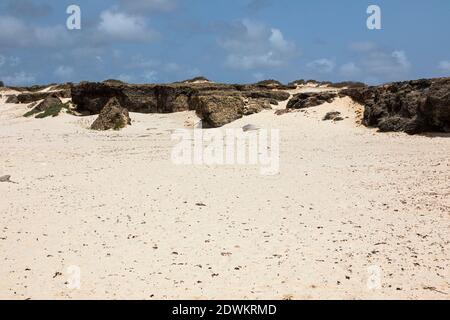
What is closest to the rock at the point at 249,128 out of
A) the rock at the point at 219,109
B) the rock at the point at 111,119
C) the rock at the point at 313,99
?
the rock at the point at 219,109

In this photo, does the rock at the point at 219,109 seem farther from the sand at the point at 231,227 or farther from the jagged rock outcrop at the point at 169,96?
the sand at the point at 231,227

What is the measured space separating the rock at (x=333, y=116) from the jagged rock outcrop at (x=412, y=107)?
1.26m

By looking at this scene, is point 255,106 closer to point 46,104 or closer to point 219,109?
point 219,109

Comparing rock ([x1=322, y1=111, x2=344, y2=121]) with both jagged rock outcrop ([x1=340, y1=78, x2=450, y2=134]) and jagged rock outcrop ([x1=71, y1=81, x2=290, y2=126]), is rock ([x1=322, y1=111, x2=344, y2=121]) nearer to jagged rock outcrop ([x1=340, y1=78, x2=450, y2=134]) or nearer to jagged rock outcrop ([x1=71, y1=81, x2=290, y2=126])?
jagged rock outcrop ([x1=340, y1=78, x2=450, y2=134])

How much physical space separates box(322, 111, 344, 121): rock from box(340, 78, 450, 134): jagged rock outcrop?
126 cm

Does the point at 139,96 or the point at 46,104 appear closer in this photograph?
the point at 139,96

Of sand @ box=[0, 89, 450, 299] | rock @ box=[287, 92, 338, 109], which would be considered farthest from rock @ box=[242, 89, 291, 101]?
sand @ box=[0, 89, 450, 299]

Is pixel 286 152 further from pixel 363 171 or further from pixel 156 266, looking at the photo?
pixel 156 266

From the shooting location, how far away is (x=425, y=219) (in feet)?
21.8

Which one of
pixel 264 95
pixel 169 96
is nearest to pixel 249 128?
pixel 264 95

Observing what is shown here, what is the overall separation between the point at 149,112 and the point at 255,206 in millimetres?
17362

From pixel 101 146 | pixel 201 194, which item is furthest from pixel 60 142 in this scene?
pixel 201 194

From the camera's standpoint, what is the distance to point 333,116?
18031 millimetres

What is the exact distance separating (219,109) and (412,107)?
787 centimetres
